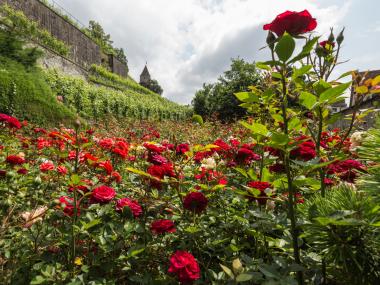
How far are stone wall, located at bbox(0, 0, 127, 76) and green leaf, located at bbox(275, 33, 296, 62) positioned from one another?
65.9ft

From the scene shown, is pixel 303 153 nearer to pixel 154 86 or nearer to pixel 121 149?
pixel 121 149

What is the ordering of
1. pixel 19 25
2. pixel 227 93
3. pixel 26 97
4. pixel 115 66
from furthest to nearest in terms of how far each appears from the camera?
pixel 115 66 → pixel 227 93 → pixel 19 25 → pixel 26 97

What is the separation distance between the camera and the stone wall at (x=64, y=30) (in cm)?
1745

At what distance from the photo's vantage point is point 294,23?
3.35 ft

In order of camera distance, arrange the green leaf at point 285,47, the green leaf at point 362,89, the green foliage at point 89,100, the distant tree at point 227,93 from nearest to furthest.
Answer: the green leaf at point 285,47
the green leaf at point 362,89
the green foliage at point 89,100
the distant tree at point 227,93

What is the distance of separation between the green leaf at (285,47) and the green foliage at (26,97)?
353 inches

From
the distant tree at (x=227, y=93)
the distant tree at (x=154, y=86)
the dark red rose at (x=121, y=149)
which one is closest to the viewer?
the dark red rose at (x=121, y=149)

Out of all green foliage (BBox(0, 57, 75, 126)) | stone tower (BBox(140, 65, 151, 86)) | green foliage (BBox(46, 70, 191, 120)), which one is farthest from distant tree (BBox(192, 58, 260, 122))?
stone tower (BBox(140, 65, 151, 86))

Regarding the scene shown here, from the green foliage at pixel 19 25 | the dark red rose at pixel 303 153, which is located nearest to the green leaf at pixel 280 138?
the dark red rose at pixel 303 153

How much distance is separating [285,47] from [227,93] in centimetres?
1774

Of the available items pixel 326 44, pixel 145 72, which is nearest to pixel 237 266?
pixel 326 44

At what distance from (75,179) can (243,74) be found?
1911 centimetres

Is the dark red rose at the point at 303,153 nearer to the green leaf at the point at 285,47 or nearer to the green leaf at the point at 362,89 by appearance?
the green leaf at the point at 362,89

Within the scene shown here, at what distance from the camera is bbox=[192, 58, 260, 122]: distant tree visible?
1716 cm
